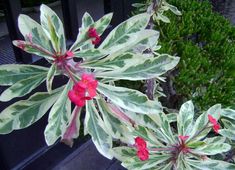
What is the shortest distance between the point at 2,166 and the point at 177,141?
1101 millimetres

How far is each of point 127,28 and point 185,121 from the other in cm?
59

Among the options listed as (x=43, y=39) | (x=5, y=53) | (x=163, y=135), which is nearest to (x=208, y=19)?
(x=163, y=135)

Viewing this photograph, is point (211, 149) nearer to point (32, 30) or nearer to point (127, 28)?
point (127, 28)

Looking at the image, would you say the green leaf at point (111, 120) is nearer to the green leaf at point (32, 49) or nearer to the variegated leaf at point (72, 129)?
the variegated leaf at point (72, 129)

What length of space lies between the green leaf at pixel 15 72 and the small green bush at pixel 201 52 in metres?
1.08

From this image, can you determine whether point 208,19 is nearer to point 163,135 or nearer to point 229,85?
point 229,85

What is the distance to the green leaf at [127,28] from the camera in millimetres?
1002

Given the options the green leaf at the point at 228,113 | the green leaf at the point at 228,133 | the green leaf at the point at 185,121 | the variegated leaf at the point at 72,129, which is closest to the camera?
the variegated leaf at the point at 72,129

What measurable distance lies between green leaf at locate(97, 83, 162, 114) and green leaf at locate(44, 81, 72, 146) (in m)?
0.11

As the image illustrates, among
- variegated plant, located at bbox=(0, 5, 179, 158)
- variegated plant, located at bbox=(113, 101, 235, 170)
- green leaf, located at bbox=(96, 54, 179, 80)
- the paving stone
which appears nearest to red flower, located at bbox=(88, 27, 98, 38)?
variegated plant, located at bbox=(0, 5, 179, 158)

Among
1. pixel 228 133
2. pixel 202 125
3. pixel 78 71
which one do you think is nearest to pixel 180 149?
pixel 202 125

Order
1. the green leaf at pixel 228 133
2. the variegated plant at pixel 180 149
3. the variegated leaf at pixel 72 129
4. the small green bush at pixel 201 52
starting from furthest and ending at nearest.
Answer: the small green bush at pixel 201 52 < the green leaf at pixel 228 133 < the variegated plant at pixel 180 149 < the variegated leaf at pixel 72 129

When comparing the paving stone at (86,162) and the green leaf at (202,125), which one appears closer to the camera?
the green leaf at (202,125)

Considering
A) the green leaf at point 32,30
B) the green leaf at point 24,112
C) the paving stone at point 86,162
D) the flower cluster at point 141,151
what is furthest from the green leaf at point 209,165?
the paving stone at point 86,162
